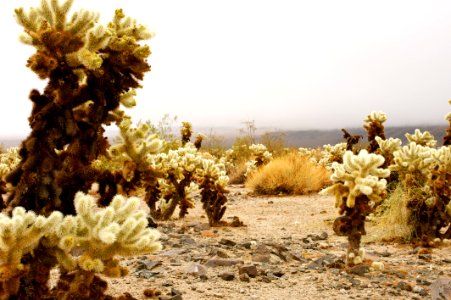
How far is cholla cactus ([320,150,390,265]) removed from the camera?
190 inches

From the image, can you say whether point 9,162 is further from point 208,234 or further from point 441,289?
point 441,289

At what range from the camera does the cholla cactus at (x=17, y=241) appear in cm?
219

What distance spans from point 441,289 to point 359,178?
126 cm

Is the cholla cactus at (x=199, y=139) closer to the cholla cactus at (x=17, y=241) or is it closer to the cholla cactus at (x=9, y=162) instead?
the cholla cactus at (x=9, y=162)

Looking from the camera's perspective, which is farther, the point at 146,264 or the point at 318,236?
the point at 318,236

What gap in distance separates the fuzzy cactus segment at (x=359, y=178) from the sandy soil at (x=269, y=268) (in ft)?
2.22

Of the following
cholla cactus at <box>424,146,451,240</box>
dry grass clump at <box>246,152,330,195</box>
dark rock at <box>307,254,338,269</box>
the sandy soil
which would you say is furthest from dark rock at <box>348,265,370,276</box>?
dry grass clump at <box>246,152,330,195</box>

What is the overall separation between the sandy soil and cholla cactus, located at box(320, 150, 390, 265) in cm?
30

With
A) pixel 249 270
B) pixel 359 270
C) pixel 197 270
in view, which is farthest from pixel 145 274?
pixel 359 270

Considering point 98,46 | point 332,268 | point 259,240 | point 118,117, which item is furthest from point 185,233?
point 98,46

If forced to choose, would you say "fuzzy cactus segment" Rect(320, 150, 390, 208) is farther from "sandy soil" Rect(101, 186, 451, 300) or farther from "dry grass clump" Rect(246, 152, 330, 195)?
"dry grass clump" Rect(246, 152, 330, 195)

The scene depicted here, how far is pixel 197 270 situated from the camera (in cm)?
448

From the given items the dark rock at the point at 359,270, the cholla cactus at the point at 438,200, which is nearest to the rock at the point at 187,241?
the dark rock at the point at 359,270

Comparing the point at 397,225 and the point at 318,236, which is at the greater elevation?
the point at 397,225
